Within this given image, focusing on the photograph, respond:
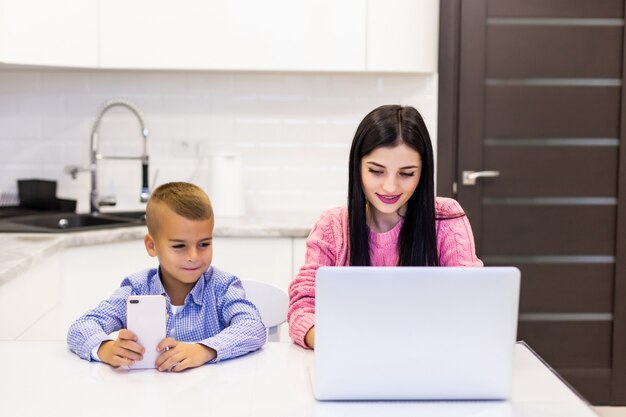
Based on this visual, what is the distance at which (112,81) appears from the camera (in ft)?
12.4

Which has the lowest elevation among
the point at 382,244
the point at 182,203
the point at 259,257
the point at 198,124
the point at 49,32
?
the point at 259,257

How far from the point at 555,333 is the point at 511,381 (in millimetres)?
2417

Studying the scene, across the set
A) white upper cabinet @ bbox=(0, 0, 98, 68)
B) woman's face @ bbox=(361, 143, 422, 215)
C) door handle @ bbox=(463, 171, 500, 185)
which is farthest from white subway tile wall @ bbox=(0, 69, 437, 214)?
woman's face @ bbox=(361, 143, 422, 215)

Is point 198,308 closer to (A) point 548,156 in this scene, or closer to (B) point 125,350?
(B) point 125,350

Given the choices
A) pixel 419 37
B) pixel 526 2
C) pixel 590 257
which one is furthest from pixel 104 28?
pixel 590 257

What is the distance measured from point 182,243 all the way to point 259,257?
1.50m

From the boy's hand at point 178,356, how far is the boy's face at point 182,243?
0.70 feet

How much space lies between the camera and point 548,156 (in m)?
3.76

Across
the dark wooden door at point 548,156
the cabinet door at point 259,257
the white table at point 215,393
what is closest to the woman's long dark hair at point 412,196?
the white table at point 215,393

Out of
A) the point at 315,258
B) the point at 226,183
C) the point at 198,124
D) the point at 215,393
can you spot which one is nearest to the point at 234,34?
the point at 198,124

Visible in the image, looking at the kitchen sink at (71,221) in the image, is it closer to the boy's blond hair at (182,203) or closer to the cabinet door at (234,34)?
the cabinet door at (234,34)

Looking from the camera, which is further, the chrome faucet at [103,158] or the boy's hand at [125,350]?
the chrome faucet at [103,158]

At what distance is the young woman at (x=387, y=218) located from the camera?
1.96m

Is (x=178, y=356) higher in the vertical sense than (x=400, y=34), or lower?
lower
